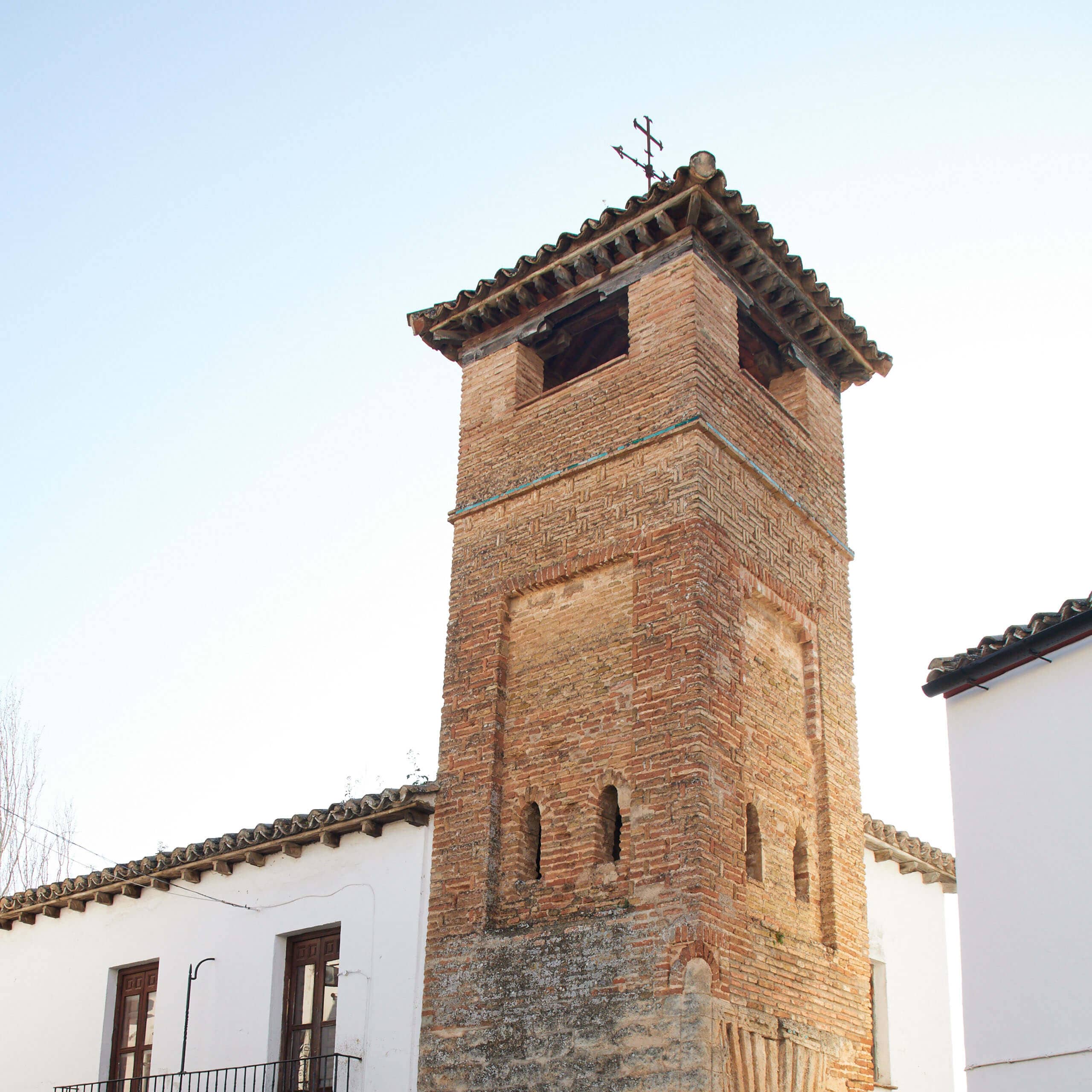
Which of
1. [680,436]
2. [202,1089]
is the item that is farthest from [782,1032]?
[202,1089]

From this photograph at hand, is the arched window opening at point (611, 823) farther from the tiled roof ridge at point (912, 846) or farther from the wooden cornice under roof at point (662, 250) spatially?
the wooden cornice under roof at point (662, 250)

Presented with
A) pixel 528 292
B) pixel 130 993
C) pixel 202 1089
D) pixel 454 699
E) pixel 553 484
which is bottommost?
pixel 202 1089

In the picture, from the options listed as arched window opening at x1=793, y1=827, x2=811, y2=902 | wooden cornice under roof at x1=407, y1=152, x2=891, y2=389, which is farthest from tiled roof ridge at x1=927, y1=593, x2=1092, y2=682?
wooden cornice under roof at x1=407, y1=152, x2=891, y2=389

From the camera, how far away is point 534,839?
979 cm

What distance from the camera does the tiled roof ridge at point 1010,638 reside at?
301 inches

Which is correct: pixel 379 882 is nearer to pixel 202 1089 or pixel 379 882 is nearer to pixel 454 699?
pixel 454 699

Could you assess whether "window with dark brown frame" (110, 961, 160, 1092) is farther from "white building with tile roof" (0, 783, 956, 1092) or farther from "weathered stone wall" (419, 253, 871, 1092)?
"weathered stone wall" (419, 253, 871, 1092)

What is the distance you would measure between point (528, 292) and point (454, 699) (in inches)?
143

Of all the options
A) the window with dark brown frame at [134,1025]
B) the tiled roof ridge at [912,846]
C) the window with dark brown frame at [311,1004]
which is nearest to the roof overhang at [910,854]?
the tiled roof ridge at [912,846]

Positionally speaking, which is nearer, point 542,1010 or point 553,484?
point 542,1010

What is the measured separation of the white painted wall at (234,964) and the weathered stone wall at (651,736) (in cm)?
69

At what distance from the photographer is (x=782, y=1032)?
8.80 metres

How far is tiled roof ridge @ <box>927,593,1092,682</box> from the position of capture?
766 centimetres

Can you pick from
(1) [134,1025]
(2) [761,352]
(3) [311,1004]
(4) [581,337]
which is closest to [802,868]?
(3) [311,1004]
